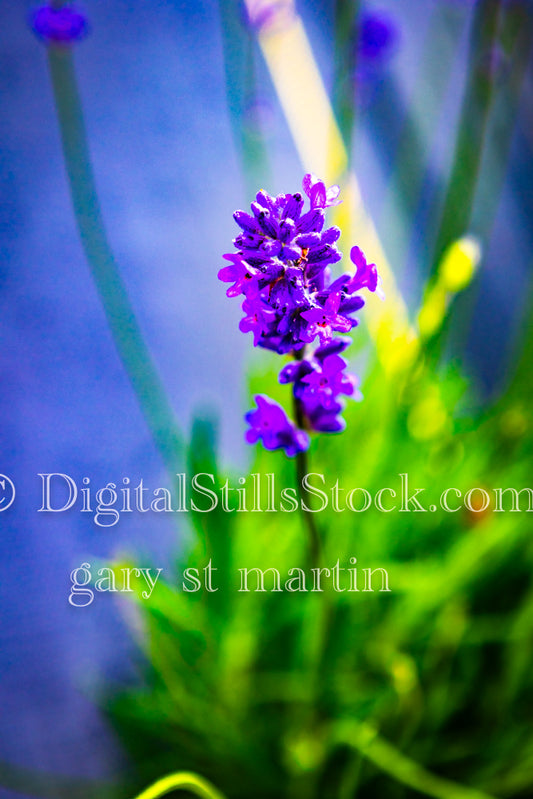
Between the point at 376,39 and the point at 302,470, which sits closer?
the point at 302,470

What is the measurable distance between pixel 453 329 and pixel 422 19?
1.94 ft

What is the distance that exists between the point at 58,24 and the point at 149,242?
0.47 meters

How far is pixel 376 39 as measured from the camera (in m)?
0.68

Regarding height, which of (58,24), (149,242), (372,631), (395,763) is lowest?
(395,763)

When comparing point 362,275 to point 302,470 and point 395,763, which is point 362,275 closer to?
point 302,470

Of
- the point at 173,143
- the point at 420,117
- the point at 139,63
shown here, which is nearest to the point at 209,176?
the point at 173,143

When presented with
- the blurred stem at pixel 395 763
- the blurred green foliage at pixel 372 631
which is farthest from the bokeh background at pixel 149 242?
the blurred stem at pixel 395 763

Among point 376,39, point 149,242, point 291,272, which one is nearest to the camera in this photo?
point 291,272

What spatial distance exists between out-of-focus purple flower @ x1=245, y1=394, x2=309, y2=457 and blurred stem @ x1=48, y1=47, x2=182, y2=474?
372mm

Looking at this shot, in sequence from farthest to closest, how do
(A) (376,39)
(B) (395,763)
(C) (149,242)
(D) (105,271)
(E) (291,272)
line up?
(C) (149,242)
(D) (105,271)
(A) (376,39)
(B) (395,763)
(E) (291,272)

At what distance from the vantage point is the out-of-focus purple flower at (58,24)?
1.85 ft

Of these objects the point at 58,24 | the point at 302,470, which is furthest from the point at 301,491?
the point at 58,24

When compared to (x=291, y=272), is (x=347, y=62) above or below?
above

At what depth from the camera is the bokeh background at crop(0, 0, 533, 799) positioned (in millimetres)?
775
